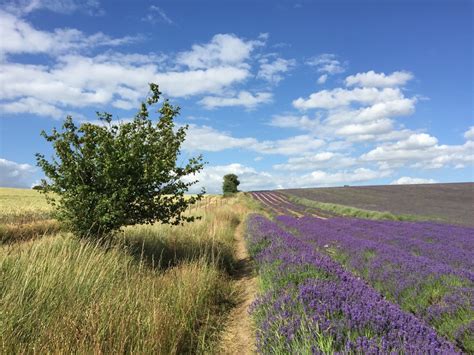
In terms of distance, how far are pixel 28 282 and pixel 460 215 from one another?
2834cm

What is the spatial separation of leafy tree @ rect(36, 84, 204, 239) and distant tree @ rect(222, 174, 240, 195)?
61.2 m

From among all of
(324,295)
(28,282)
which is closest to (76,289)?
(28,282)

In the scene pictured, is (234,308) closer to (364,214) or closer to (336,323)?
(336,323)

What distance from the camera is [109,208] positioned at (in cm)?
745

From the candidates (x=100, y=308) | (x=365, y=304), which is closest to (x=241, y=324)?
(x=365, y=304)

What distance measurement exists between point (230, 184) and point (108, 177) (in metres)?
63.3

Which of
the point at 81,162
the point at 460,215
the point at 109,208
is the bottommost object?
the point at 460,215

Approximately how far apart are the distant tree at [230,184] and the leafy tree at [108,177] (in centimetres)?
6119

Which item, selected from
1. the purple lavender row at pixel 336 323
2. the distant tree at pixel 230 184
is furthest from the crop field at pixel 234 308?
the distant tree at pixel 230 184

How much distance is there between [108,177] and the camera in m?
7.43

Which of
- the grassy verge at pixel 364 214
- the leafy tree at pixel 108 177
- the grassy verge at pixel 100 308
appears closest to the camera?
the grassy verge at pixel 100 308

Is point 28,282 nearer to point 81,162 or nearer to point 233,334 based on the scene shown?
point 233,334

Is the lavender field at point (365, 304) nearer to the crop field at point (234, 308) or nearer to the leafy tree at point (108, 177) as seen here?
the crop field at point (234, 308)

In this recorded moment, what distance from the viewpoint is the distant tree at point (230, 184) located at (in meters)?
70.2
